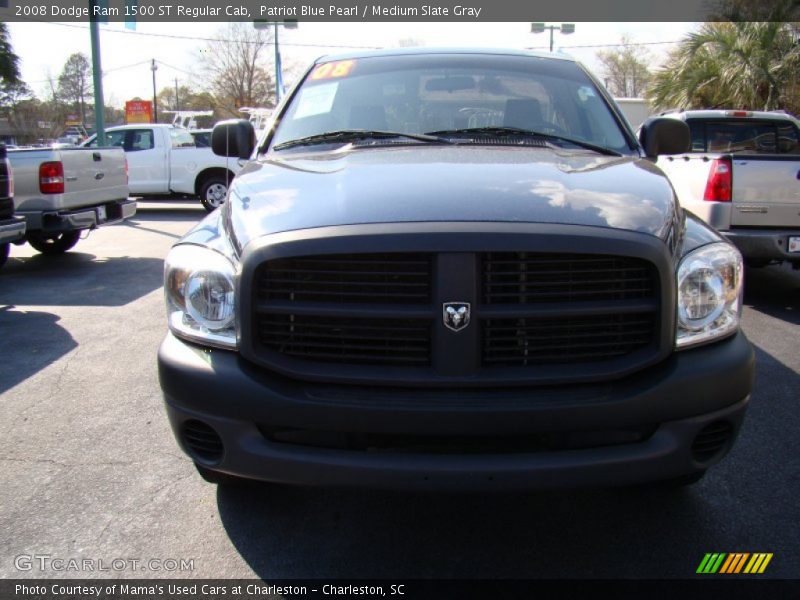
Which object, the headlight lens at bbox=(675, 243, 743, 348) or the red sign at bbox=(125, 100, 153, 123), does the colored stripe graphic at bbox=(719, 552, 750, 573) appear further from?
the red sign at bbox=(125, 100, 153, 123)

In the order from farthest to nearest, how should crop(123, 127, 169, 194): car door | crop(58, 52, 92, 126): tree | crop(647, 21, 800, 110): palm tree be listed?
crop(58, 52, 92, 126): tree < crop(647, 21, 800, 110): palm tree < crop(123, 127, 169, 194): car door

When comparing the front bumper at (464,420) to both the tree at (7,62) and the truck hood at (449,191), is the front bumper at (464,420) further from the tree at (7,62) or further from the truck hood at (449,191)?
the tree at (7,62)

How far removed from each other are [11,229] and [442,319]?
643 cm

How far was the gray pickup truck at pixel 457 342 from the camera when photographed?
Result: 85.1 inches

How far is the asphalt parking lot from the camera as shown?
257 cm

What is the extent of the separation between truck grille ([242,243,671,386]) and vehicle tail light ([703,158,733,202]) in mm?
4710

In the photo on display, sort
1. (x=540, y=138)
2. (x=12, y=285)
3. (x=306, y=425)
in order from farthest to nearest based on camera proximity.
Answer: (x=12, y=285) < (x=540, y=138) < (x=306, y=425)

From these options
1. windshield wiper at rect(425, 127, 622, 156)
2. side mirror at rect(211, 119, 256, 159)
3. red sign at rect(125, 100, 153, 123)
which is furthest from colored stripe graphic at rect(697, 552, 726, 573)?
red sign at rect(125, 100, 153, 123)

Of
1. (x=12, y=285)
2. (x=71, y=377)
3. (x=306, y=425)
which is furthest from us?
(x=12, y=285)

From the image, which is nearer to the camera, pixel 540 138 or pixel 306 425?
pixel 306 425

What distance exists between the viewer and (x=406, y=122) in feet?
11.3

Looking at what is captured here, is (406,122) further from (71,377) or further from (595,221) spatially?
(71,377)

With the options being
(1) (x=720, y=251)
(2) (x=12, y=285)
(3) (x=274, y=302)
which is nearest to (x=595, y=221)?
(1) (x=720, y=251)

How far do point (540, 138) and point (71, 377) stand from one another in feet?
10.7
